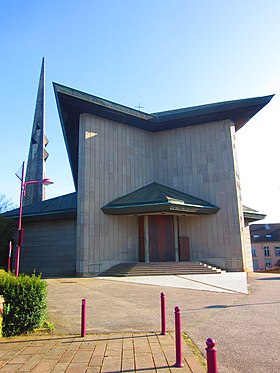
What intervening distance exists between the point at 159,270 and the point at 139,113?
13170mm

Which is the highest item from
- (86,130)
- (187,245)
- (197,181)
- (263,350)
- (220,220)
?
(86,130)

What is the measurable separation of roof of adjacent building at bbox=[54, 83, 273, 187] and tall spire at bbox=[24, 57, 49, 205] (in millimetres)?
16489

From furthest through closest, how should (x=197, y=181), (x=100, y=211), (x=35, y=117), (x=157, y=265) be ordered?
(x=35, y=117)
(x=197, y=181)
(x=100, y=211)
(x=157, y=265)

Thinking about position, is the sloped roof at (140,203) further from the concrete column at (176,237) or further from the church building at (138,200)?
the concrete column at (176,237)

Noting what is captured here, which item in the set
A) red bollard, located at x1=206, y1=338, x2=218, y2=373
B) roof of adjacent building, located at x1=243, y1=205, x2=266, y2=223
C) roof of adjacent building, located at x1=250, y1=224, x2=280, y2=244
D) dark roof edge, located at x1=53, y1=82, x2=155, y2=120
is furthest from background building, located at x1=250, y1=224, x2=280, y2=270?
red bollard, located at x1=206, y1=338, x2=218, y2=373

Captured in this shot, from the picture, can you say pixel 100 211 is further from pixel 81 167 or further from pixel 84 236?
pixel 81 167

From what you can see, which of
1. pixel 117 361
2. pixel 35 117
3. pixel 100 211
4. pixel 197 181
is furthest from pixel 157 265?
pixel 35 117

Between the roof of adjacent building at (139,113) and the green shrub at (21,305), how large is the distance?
57.7 ft

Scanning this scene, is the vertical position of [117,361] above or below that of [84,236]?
below

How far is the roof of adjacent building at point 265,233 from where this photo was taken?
57.1m

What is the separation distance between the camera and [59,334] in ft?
18.9

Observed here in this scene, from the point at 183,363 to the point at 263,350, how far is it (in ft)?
5.19

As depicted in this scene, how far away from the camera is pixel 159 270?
62.4ft

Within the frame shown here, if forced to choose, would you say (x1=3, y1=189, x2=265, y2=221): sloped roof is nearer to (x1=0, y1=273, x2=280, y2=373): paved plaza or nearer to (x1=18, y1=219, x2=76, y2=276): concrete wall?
(x1=18, y1=219, x2=76, y2=276): concrete wall
